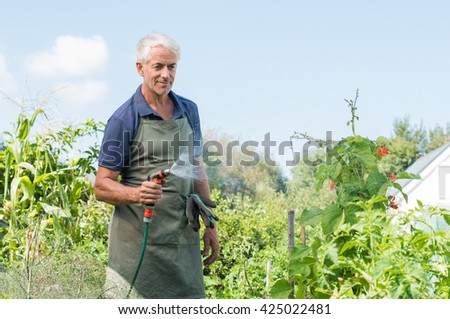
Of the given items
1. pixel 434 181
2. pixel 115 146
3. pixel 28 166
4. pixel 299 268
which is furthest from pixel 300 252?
pixel 434 181

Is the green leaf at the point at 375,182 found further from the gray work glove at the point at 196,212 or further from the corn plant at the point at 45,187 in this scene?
the corn plant at the point at 45,187

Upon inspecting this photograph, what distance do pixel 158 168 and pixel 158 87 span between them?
0.37m

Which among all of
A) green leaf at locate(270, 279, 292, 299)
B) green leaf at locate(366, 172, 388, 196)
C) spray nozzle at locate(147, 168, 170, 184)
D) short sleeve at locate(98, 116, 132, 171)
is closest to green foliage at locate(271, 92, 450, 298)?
green leaf at locate(270, 279, 292, 299)

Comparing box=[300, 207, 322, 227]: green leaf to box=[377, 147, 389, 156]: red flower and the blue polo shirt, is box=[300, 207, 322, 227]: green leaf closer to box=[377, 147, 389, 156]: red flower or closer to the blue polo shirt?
box=[377, 147, 389, 156]: red flower

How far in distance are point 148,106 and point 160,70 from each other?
0.19 meters

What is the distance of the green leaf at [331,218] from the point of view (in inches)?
81.7

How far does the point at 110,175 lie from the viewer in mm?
2832

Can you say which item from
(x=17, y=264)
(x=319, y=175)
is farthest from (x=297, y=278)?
(x=17, y=264)

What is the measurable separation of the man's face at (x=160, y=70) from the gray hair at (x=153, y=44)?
Answer: 0.06 feet

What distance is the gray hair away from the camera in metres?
2.86

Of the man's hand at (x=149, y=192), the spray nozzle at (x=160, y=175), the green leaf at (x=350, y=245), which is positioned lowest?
the green leaf at (x=350, y=245)

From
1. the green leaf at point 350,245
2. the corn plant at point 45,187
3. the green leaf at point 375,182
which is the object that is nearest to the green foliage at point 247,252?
the corn plant at point 45,187

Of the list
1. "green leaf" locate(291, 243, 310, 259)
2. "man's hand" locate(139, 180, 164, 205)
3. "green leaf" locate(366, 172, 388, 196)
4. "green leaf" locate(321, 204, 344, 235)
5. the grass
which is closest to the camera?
"green leaf" locate(291, 243, 310, 259)
